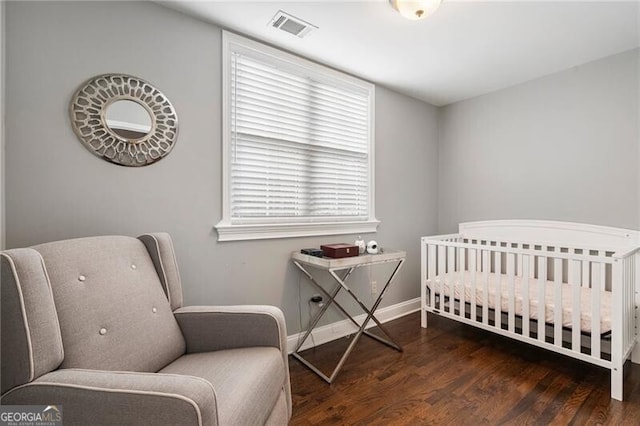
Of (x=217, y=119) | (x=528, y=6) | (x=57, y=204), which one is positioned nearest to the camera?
(x=57, y=204)

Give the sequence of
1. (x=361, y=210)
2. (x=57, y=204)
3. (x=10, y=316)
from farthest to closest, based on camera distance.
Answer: (x=361, y=210), (x=57, y=204), (x=10, y=316)

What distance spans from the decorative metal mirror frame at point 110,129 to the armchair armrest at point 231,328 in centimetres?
93

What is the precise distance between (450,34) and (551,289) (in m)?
2.11

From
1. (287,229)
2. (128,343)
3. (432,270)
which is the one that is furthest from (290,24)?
(432,270)

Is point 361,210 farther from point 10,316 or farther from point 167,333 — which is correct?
point 10,316

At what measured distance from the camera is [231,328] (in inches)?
57.2

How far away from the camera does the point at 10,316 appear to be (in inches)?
36.9

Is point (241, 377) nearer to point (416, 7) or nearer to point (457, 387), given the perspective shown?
point (457, 387)

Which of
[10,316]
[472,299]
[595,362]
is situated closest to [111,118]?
[10,316]

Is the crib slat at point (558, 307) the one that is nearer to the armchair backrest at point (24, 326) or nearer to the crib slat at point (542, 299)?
the crib slat at point (542, 299)

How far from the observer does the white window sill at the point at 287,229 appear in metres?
2.06

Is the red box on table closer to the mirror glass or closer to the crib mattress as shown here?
the crib mattress

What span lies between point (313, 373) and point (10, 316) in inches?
64.3

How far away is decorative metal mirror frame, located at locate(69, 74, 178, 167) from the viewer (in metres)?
1.58
